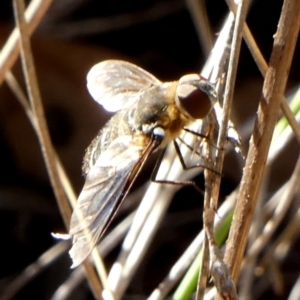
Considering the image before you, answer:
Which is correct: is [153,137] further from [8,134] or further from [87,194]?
[8,134]

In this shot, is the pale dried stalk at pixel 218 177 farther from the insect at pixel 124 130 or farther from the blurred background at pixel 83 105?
the blurred background at pixel 83 105

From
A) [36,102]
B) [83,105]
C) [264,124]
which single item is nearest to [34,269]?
[83,105]

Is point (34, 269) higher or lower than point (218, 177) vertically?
lower

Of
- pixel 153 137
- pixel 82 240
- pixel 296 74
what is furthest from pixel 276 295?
pixel 82 240

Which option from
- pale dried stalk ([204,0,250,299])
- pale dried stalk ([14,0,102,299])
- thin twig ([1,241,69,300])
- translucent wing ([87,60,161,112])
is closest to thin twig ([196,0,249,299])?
pale dried stalk ([204,0,250,299])

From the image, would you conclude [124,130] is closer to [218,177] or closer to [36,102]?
[36,102]

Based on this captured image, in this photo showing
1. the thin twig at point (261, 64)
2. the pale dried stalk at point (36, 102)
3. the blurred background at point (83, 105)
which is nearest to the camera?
the thin twig at point (261, 64)

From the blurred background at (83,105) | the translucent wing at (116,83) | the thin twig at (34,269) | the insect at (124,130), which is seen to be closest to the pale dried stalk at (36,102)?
the insect at (124,130)
